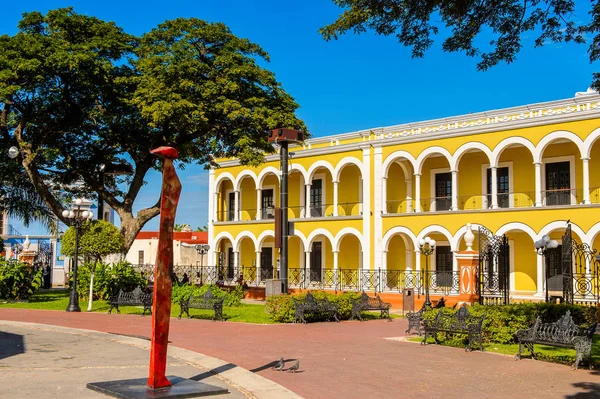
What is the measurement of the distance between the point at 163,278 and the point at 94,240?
48.2ft

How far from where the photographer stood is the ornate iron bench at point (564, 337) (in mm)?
9273

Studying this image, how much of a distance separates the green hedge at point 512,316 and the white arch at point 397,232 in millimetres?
15266

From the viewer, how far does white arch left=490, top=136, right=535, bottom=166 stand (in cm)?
2520

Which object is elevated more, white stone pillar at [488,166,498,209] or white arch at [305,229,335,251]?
white stone pillar at [488,166,498,209]

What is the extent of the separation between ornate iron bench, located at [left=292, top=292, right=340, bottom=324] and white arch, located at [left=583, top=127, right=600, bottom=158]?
1303 centimetres

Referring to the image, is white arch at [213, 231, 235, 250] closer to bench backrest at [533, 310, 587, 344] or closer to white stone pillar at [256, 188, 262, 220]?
white stone pillar at [256, 188, 262, 220]

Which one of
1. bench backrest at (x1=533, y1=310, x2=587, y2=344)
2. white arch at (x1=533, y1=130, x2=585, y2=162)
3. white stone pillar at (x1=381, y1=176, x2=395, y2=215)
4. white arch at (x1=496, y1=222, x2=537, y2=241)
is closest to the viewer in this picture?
bench backrest at (x1=533, y1=310, x2=587, y2=344)

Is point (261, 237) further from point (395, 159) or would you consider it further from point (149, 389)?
point (149, 389)

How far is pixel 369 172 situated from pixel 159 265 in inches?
924

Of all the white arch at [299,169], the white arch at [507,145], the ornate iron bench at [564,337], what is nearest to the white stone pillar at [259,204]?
the white arch at [299,169]

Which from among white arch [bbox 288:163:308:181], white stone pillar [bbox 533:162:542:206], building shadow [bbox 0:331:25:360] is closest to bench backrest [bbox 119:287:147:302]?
building shadow [bbox 0:331:25:360]

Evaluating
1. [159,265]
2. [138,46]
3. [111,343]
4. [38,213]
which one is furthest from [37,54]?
[159,265]

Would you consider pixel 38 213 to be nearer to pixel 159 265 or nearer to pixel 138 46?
pixel 138 46

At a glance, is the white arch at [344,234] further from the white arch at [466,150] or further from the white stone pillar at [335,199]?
the white arch at [466,150]
